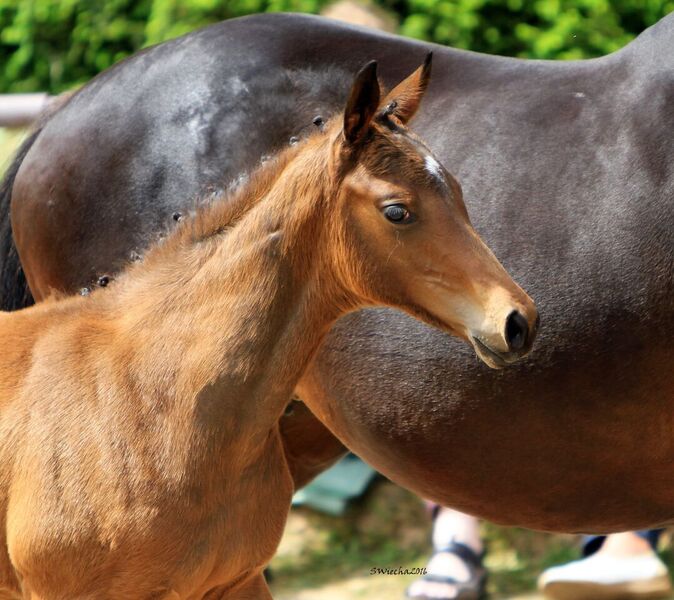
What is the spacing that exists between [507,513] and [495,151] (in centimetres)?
86

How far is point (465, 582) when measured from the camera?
14.3ft

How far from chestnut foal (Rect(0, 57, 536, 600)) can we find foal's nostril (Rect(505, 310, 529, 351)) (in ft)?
0.11

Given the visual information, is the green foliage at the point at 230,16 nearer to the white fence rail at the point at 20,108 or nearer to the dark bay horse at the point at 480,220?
the white fence rail at the point at 20,108

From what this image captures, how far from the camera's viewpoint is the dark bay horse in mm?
2738

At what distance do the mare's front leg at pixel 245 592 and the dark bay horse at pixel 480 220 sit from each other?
1.75 ft

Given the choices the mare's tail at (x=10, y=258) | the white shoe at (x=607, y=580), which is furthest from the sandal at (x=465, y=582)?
the mare's tail at (x=10, y=258)

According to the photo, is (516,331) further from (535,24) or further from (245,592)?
(535,24)

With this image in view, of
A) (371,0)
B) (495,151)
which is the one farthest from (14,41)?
(495,151)

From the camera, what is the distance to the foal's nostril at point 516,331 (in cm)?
Answer: 213

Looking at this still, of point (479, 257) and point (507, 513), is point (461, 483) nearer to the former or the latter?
point (507, 513)

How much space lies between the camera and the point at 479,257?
2.21 meters

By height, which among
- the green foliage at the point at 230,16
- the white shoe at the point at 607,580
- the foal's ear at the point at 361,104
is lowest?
the white shoe at the point at 607,580

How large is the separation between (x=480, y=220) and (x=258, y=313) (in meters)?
0.75

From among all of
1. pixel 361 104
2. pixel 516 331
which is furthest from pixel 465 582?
pixel 361 104
